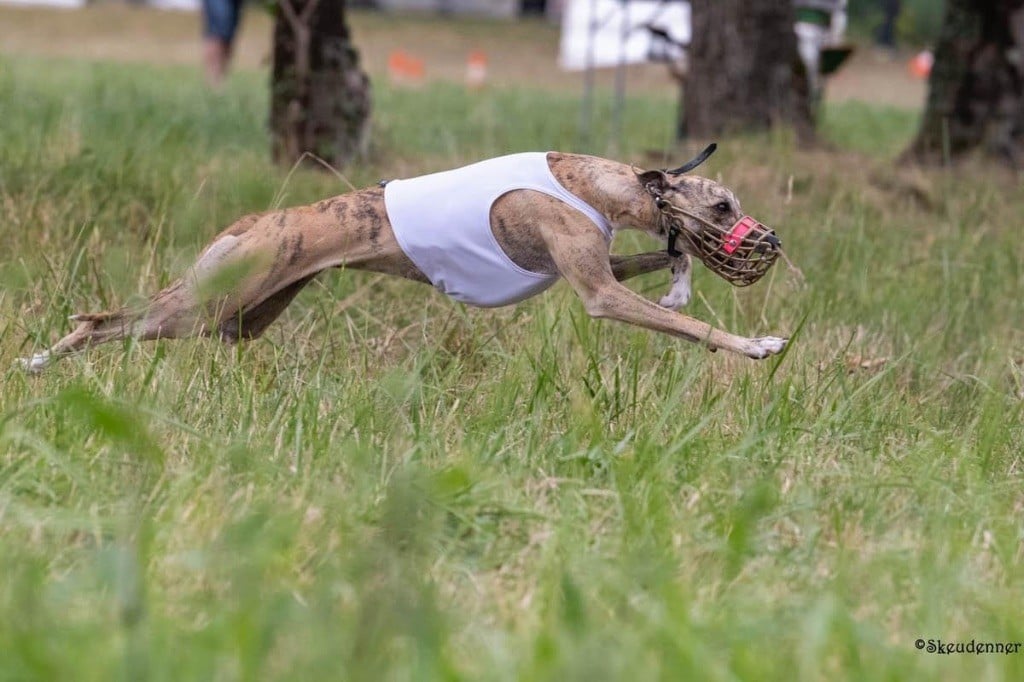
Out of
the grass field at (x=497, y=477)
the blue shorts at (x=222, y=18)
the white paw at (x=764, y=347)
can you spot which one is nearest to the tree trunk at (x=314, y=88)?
the grass field at (x=497, y=477)

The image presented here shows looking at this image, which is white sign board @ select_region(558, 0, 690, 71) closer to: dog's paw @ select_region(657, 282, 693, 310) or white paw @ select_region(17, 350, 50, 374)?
dog's paw @ select_region(657, 282, 693, 310)

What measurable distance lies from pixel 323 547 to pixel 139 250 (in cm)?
301

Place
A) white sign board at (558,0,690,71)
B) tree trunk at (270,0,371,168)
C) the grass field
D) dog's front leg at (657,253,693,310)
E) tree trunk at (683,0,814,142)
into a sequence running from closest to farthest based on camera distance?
the grass field → dog's front leg at (657,253,693,310) → tree trunk at (270,0,371,168) → tree trunk at (683,0,814,142) → white sign board at (558,0,690,71)

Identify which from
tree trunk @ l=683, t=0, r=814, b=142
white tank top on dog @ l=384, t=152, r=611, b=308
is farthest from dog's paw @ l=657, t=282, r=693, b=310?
tree trunk @ l=683, t=0, r=814, b=142

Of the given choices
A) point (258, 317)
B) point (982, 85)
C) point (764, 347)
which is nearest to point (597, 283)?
point (764, 347)

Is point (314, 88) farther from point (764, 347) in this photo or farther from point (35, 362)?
point (764, 347)

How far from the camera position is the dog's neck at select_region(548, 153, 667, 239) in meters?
4.48

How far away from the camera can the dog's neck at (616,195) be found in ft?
14.7

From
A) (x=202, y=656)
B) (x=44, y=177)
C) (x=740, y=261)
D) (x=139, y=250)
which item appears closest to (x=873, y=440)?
(x=740, y=261)

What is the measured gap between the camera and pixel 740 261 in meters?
4.39

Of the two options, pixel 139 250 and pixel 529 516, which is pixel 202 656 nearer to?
pixel 529 516

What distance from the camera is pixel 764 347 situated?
432cm

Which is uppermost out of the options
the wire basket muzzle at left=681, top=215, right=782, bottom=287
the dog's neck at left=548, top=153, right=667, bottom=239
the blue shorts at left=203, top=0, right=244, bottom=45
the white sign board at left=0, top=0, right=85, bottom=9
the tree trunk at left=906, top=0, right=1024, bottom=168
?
the dog's neck at left=548, top=153, right=667, bottom=239

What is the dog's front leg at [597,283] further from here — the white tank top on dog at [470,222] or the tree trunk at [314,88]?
the tree trunk at [314,88]
